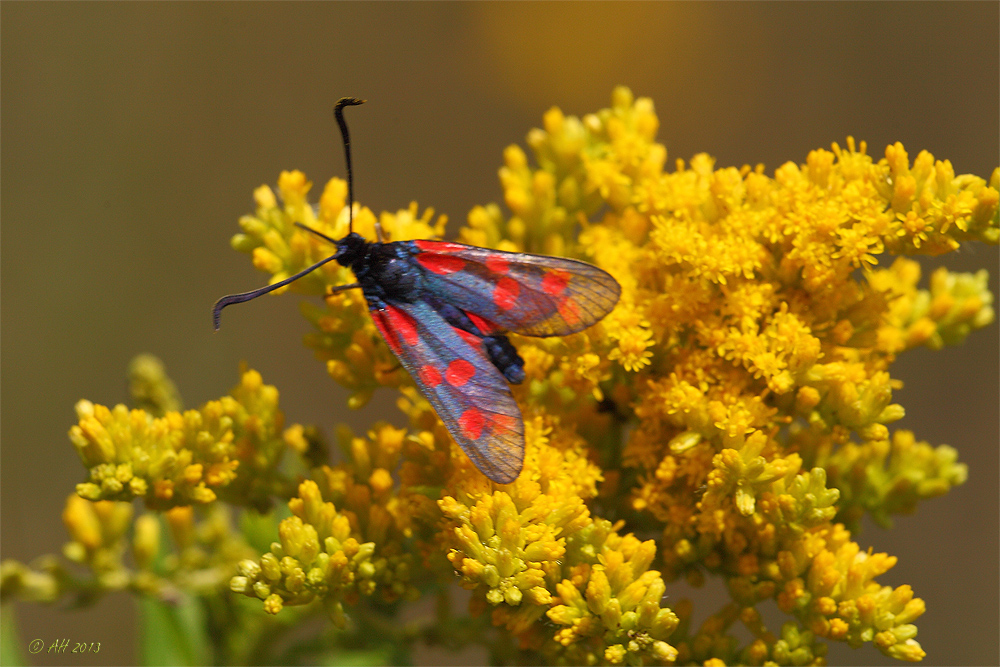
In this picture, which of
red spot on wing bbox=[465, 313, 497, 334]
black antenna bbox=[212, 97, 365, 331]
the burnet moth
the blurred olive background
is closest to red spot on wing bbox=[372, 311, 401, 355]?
the burnet moth

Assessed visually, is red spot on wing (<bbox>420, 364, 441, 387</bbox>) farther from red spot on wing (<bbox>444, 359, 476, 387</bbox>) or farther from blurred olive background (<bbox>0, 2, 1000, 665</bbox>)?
blurred olive background (<bbox>0, 2, 1000, 665</bbox>)

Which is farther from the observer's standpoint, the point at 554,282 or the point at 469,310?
the point at 469,310

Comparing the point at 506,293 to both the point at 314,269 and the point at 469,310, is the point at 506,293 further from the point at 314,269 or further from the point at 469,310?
the point at 314,269

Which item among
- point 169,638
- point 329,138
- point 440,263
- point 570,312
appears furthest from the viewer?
point 329,138

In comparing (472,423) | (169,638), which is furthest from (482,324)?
(169,638)

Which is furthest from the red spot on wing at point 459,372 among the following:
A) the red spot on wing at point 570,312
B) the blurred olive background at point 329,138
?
the blurred olive background at point 329,138

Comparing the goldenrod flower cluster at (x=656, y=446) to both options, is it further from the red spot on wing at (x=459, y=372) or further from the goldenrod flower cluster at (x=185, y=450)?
the red spot on wing at (x=459, y=372)
